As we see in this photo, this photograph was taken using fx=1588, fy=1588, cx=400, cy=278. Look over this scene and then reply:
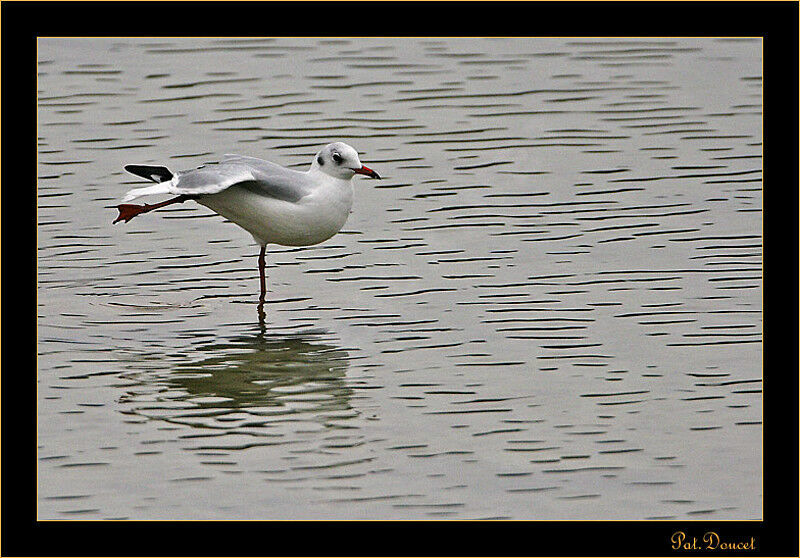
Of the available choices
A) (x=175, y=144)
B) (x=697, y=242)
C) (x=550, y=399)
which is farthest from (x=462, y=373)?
(x=175, y=144)

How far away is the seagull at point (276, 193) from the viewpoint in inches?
423

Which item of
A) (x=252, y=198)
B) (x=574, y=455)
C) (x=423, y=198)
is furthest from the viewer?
(x=423, y=198)

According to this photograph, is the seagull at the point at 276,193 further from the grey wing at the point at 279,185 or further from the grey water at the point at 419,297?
the grey water at the point at 419,297

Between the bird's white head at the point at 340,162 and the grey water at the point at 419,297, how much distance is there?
2.93 feet

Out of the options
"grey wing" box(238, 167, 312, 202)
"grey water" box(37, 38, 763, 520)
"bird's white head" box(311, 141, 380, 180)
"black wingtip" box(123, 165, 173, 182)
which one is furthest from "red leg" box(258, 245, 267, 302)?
"black wingtip" box(123, 165, 173, 182)

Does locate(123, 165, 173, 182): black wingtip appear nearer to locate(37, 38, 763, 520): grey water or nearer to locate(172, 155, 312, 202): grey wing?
locate(172, 155, 312, 202): grey wing

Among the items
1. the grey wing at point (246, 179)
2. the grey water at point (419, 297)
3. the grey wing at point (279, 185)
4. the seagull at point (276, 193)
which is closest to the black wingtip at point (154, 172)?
the seagull at point (276, 193)

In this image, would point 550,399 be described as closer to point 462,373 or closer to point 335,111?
point 462,373

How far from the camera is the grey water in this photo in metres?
8.15

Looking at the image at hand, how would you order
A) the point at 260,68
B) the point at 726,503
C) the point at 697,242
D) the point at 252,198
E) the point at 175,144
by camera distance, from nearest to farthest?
1. the point at 726,503
2. the point at 252,198
3. the point at 697,242
4. the point at 175,144
5. the point at 260,68

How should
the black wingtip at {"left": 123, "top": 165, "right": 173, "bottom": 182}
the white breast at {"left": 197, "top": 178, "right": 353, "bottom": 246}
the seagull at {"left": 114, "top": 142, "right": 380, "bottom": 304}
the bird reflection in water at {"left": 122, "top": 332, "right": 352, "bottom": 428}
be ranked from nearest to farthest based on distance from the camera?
the bird reflection in water at {"left": 122, "top": 332, "right": 352, "bottom": 428}, the seagull at {"left": 114, "top": 142, "right": 380, "bottom": 304}, the white breast at {"left": 197, "top": 178, "right": 353, "bottom": 246}, the black wingtip at {"left": 123, "top": 165, "right": 173, "bottom": 182}

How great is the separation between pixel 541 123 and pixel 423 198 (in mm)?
2737

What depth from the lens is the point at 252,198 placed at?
35.7 ft

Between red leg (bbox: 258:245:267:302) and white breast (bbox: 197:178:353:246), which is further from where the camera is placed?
red leg (bbox: 258:245:267:302)
